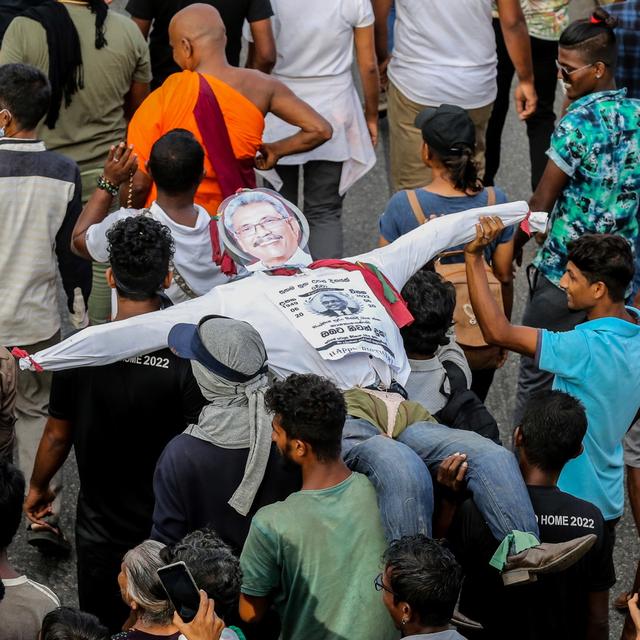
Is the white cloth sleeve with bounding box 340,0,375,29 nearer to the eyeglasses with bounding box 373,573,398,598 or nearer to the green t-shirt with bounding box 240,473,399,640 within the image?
the green t-shirt with bounding box 240,473,399,640

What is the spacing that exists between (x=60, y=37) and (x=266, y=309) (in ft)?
7.62

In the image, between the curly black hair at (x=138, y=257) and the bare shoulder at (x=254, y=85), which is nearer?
the curly black hair at (x=138, y=257)

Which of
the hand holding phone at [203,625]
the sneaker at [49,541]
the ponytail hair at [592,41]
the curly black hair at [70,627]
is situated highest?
the ponytail hair at [592,41]

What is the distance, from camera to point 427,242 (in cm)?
401

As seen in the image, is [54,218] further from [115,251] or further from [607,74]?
[607,74]

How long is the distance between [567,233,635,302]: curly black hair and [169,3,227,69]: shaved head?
1.87 m

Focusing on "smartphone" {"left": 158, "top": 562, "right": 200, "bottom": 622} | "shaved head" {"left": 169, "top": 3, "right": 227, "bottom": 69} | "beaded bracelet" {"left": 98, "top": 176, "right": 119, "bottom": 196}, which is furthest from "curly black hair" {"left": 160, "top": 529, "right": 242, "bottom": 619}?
"shaved head" {"left": 169, "top": 3, "right": 227, "bottom": 69}

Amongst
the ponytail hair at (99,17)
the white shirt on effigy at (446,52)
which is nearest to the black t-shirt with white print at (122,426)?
the ponytail hair at (99,17)

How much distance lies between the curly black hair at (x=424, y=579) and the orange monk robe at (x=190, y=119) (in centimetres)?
217

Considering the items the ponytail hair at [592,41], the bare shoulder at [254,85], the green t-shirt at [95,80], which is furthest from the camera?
the green t-shirt at [95,80]

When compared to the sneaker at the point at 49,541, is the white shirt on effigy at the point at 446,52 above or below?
above

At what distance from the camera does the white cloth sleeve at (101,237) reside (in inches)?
162

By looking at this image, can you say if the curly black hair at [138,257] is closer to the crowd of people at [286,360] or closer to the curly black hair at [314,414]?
the crowd of people at [286,360]

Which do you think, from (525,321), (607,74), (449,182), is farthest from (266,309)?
(607,74)
